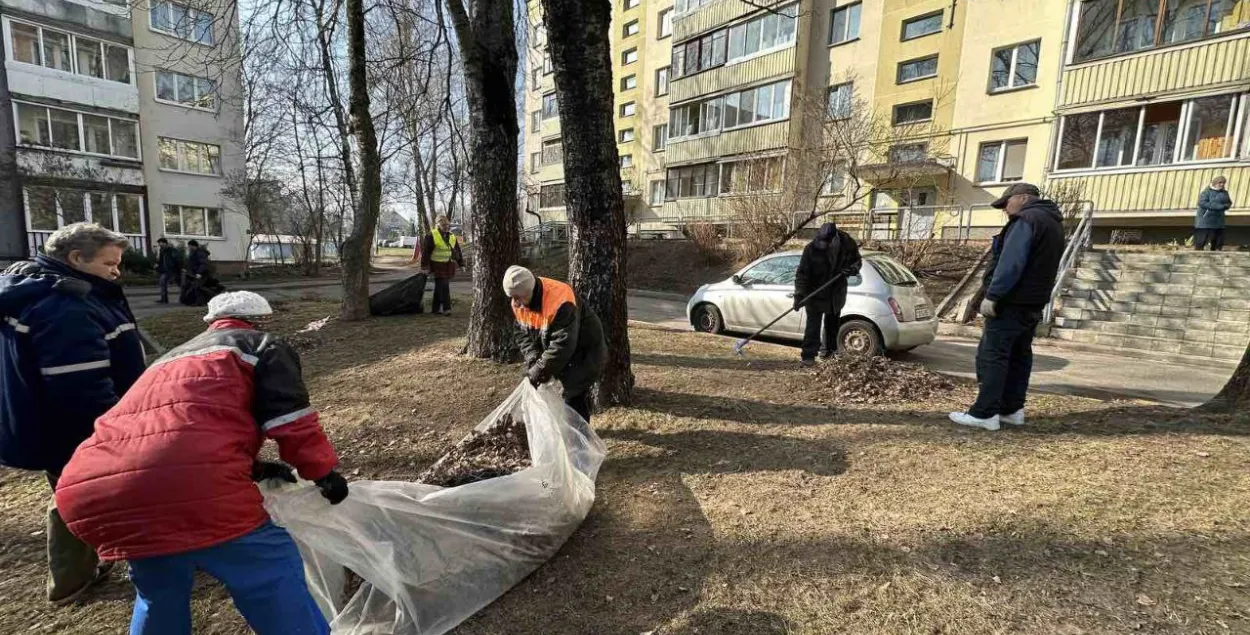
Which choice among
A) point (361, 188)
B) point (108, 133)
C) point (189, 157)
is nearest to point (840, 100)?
point (361, 188)

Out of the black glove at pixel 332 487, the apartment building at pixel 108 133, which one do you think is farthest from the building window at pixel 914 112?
the apartment building at pixel 108 133

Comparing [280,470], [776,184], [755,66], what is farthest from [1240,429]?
[755,66]

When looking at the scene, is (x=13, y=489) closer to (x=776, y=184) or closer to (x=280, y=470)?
(x=280, y=470)

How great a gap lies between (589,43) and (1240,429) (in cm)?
501

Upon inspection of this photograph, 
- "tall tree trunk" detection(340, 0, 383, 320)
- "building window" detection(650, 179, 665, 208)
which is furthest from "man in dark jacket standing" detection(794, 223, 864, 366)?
"building window" detection(650, 179, 665, 208)

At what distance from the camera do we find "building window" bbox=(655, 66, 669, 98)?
2903 centimetres

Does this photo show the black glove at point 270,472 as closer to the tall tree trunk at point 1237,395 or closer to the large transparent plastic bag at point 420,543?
the large transparent plastic bag at point 420,543

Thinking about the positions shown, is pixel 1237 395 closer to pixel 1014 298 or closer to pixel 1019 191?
pixel 1014 298

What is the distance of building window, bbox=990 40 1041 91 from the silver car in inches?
530

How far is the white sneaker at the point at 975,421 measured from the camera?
3836 millimetres

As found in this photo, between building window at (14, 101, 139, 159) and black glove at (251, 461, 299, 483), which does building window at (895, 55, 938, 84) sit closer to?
black glove at (251, 461, 299, 483)

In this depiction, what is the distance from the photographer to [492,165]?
589 centimetres

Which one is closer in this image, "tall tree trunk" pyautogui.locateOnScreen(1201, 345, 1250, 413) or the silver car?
"tall tree trunk" pyautogui.locateOnScreen(1201, 345, 1250, 413)

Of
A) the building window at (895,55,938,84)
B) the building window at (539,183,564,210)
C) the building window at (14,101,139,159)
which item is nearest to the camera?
the building window at (895,55,938,84)
